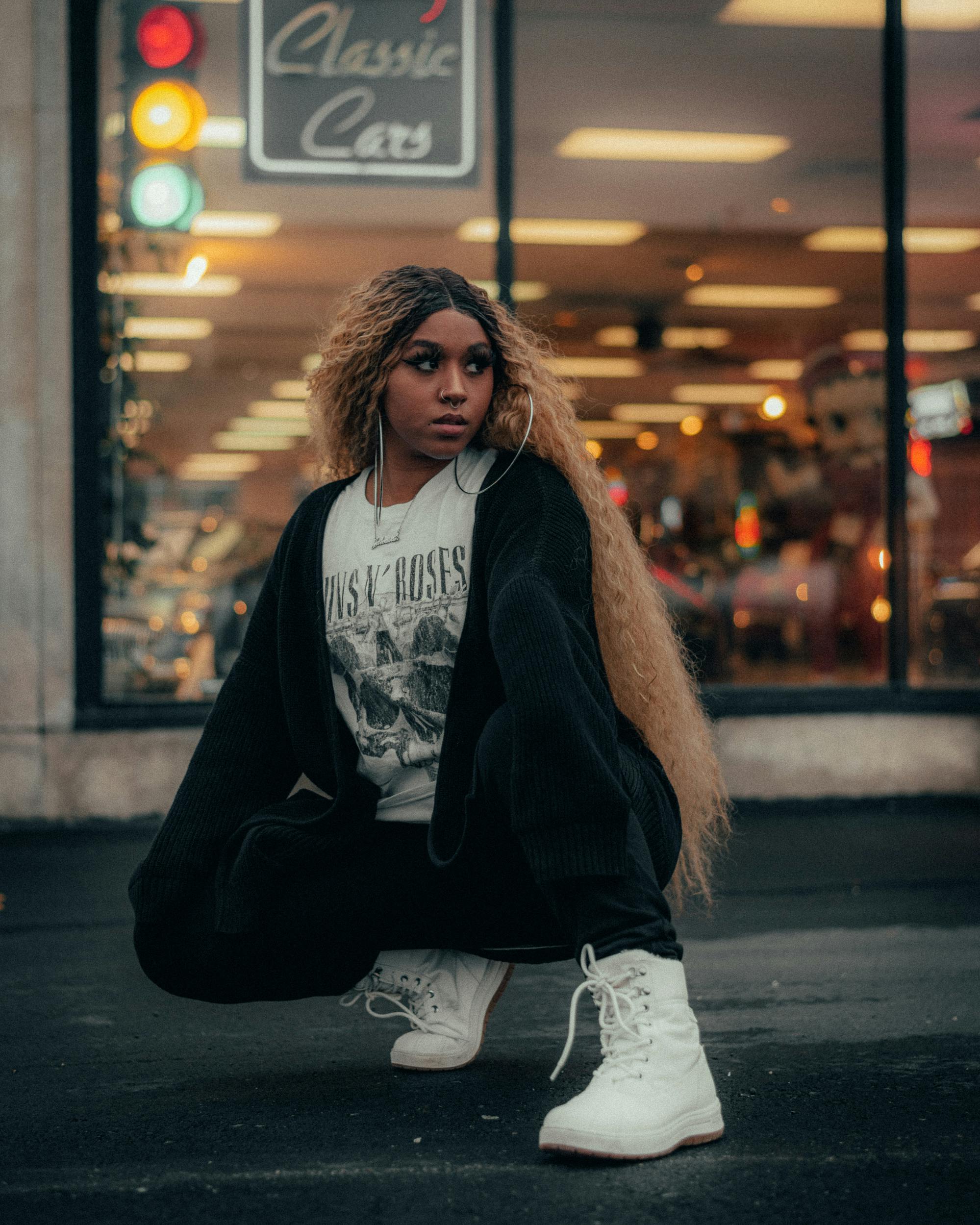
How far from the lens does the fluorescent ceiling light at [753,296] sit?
7801 millimetres

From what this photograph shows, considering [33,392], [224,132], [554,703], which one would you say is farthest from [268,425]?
[554,703]

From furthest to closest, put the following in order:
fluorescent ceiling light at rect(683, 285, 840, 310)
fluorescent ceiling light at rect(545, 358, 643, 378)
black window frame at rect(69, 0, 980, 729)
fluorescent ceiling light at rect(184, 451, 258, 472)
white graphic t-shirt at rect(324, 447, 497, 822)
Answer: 1. fluorescent ceiling light at rect(683, 285, 840, 310)
2. fluorescent ceiling light at rect(545, 358, 643, 378)
3. fluorescent ceiling light at rect(184, 451, 258, 472)
4. black window frame at rect(69, 0, 980, 729)
5. white graphic t-shirt at rect(324, 447, 497, 822)

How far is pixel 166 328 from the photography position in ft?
22.1

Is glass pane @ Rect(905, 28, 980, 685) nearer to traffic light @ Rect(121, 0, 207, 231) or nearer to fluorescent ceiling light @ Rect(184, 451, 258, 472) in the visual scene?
fluorescent ceiling light @ Rect(184, 451, 258, 472)

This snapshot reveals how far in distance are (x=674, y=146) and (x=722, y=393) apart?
1.31 metres

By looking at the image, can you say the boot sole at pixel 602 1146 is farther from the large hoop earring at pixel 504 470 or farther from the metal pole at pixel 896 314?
the metal pole at pixel 896 314

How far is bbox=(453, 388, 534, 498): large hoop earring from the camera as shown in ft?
8.97

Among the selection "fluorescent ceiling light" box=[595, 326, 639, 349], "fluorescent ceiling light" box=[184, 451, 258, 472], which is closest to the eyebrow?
"fluorescent ceiling light" box=[184, 451, 258, 472]

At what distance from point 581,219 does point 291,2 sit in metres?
1.76

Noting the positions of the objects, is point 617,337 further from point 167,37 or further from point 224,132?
point 167,37

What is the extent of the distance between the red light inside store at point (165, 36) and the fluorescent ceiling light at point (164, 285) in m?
0.91

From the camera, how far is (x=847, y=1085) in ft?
9.14

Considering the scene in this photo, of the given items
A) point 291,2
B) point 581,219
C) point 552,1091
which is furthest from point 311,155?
point 552,1091

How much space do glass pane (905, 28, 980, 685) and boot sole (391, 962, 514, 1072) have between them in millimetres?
4616
